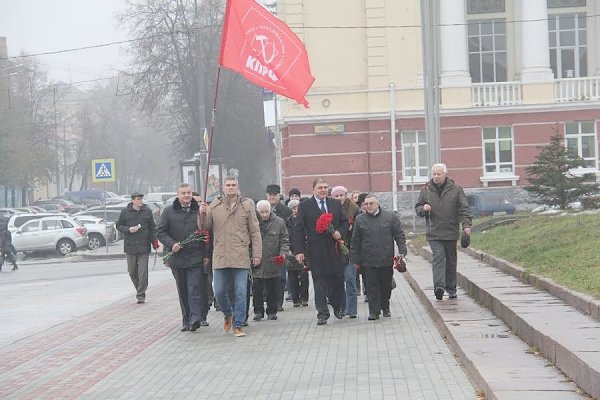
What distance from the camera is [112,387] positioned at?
35.8ft

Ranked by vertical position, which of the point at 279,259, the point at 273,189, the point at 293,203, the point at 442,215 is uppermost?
the point at 273,189

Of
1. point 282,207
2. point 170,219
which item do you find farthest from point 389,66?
point 170,219

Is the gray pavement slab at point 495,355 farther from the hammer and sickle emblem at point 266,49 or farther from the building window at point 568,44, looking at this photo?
the building window at point 568,44

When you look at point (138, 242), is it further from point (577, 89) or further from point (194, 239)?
point (577, 89)

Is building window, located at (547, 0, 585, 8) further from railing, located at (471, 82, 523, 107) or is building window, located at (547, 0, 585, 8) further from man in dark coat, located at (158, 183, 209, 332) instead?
man in dark coat, located at (158, 183, 209, 332)

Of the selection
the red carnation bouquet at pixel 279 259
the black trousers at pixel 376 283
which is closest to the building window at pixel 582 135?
the red carnation bouquet at pixel 279 259

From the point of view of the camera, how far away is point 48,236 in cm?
4550

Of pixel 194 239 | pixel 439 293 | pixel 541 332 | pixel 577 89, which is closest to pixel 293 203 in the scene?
pixel 439 293

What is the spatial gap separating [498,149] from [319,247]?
121 ft

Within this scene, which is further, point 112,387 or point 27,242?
point 27,242

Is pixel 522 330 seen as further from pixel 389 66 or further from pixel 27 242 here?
pixel 389 66

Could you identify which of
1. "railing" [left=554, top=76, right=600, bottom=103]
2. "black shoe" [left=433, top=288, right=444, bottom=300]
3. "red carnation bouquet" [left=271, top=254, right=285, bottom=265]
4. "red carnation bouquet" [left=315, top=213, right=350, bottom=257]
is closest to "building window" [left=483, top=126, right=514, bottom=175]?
"railing" [left=554, top=76, right=600, bottom=103]

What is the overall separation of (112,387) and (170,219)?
4.71 metres

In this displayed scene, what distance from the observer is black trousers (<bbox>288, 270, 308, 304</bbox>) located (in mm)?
18453
